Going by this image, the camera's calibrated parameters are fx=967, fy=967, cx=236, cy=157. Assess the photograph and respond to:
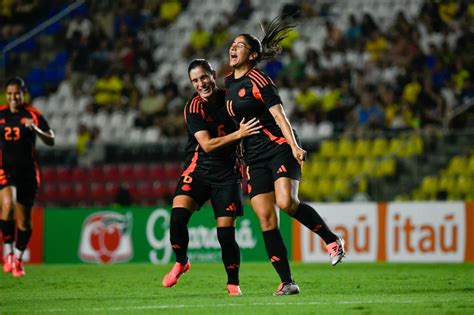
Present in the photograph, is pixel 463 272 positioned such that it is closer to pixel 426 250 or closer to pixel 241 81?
pixel 426 250

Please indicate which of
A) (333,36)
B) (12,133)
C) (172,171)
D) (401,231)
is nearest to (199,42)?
(333,36)

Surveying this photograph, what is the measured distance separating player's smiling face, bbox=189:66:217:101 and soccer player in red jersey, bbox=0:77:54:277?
12.3ft

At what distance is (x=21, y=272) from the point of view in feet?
40.5

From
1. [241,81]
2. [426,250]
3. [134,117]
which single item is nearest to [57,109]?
[134,117]

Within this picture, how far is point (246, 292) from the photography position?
9273 millimetres

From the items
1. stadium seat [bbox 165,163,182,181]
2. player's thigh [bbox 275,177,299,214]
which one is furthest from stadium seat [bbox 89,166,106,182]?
player's thigh [bbox 275,177,299,214]

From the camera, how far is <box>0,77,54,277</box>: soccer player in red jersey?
12094 millimetres

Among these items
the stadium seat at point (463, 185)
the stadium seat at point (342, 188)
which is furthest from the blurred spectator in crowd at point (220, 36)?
the stadium seat at point (463, 185)

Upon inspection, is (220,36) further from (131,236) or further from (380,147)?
(131,236)

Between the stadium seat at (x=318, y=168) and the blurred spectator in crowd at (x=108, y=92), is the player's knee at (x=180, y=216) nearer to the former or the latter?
the stadium seat at (x=318, y=168)

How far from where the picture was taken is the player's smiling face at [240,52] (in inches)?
332

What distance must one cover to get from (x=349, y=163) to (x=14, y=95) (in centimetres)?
763

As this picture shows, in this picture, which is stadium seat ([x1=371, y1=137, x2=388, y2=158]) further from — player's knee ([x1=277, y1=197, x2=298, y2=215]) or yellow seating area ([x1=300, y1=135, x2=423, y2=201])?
player's knee ([x1=277, y1=197, x2=298, y2=215])

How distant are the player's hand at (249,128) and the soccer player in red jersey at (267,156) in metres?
0.09
